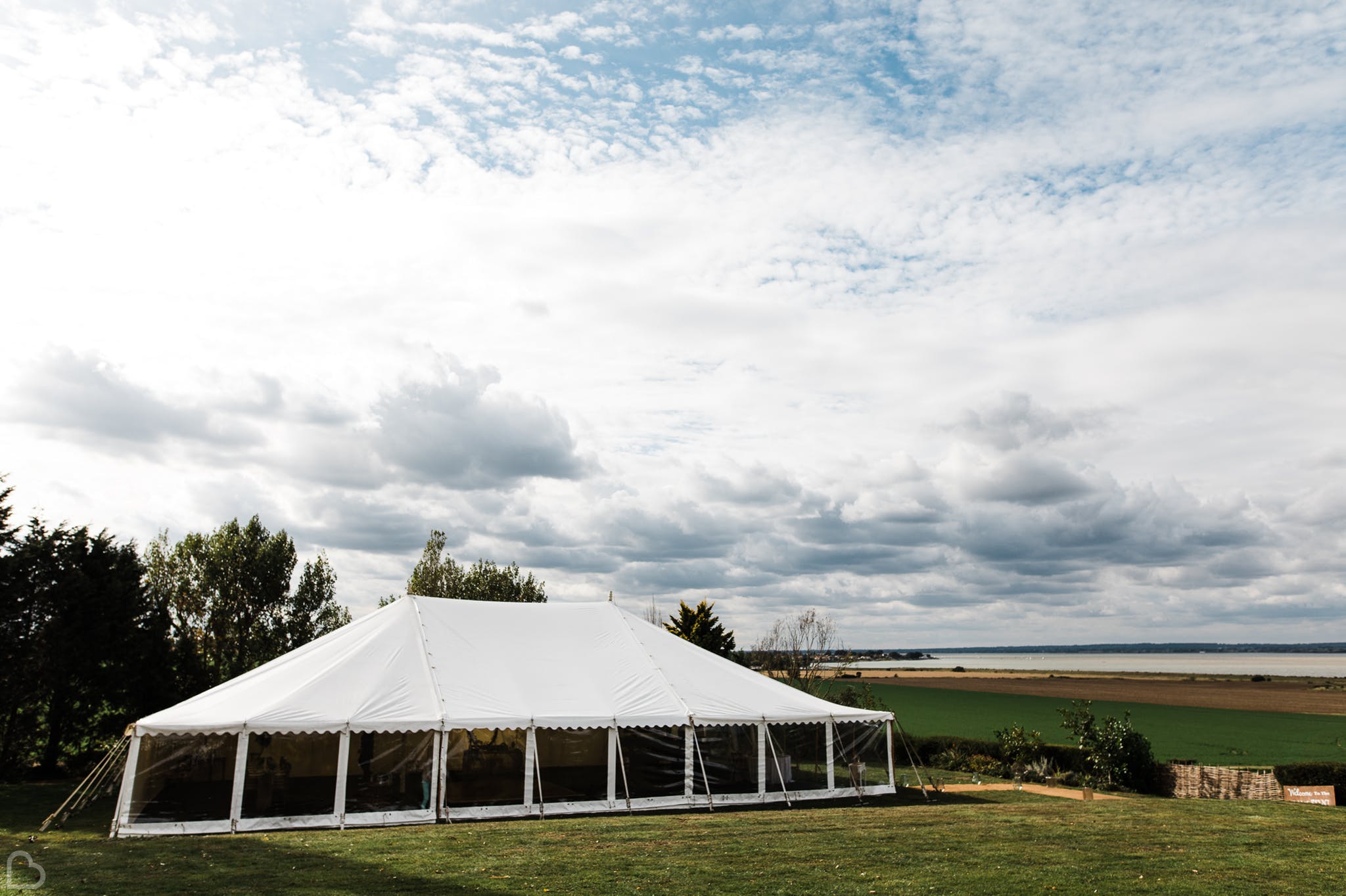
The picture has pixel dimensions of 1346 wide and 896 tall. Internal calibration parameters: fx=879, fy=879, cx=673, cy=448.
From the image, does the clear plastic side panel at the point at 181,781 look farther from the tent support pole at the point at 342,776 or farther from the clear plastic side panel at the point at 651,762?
the clear plastic side panel at the point at 651,762

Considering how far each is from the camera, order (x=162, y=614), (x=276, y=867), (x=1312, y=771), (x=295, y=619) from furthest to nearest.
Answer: (x=295, y=619) < (x=162, y=614) < (x=1312, y=771) < (x=276, y=867)

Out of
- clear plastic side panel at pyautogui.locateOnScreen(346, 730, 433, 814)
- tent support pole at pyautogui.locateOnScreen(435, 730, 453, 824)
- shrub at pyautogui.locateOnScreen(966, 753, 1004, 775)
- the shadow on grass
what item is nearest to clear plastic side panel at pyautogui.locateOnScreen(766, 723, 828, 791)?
the shadow on grass

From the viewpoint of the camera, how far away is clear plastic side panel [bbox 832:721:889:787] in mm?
15906

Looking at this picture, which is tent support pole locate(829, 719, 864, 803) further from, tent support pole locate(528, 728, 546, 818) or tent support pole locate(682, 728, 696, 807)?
tent support pole locate(528, 728, 546, 818)

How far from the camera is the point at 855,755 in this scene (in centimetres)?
1598

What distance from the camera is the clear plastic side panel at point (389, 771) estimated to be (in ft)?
43.1

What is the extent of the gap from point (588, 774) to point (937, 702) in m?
39.6

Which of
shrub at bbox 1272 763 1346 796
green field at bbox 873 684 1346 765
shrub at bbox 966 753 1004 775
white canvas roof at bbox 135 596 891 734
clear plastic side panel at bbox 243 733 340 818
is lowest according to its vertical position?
green field at bbox 873 684 1346 765

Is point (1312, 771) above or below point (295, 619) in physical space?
below

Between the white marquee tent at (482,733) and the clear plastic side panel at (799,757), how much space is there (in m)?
0.04

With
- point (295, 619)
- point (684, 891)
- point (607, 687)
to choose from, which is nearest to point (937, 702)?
point (295, 619)

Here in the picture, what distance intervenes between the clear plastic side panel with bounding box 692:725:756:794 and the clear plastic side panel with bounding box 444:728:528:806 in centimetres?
296

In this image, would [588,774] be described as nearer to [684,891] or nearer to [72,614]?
[684,891]

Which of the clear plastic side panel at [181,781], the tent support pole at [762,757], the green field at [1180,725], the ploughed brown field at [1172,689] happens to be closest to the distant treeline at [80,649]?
the clear plastic side panel at [181,781]
